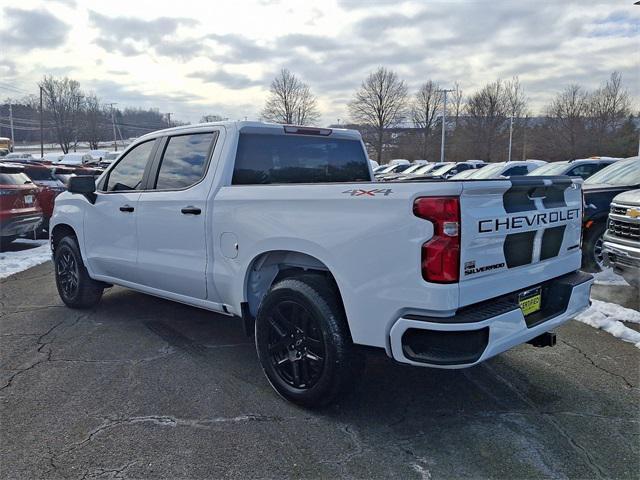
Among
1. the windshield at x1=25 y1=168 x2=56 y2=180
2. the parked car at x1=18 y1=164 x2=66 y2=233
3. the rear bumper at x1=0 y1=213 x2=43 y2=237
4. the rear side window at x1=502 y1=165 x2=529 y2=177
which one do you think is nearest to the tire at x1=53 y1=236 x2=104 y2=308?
the rear bumper at x1=0 y1=213 x2=43 y2=237

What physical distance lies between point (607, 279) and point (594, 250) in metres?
0.60

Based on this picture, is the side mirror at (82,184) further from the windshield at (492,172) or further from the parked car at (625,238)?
the windshield at (492,172)

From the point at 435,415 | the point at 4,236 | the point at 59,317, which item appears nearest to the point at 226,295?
the point at 435,415

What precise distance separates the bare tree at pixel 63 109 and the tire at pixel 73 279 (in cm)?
6486

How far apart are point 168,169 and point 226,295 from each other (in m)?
1.37

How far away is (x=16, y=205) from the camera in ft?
31.1

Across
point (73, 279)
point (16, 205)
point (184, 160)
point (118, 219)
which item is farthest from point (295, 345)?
point (16, 205)

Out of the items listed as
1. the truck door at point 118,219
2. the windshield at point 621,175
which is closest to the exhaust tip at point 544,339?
the truck door at point 118,219

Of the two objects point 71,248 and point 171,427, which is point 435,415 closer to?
point 171,427

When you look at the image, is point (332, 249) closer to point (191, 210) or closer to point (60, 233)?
point (191, 210)

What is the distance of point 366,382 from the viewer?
3709mm

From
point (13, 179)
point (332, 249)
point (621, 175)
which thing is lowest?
point (332, 249)

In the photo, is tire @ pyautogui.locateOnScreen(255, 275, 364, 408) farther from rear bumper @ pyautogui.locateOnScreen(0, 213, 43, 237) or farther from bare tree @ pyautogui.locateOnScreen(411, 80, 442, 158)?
bare tree @ pyautogui.locateOnScreen(411, 80, 442, 158)

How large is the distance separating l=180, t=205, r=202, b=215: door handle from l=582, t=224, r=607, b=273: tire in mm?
5933
